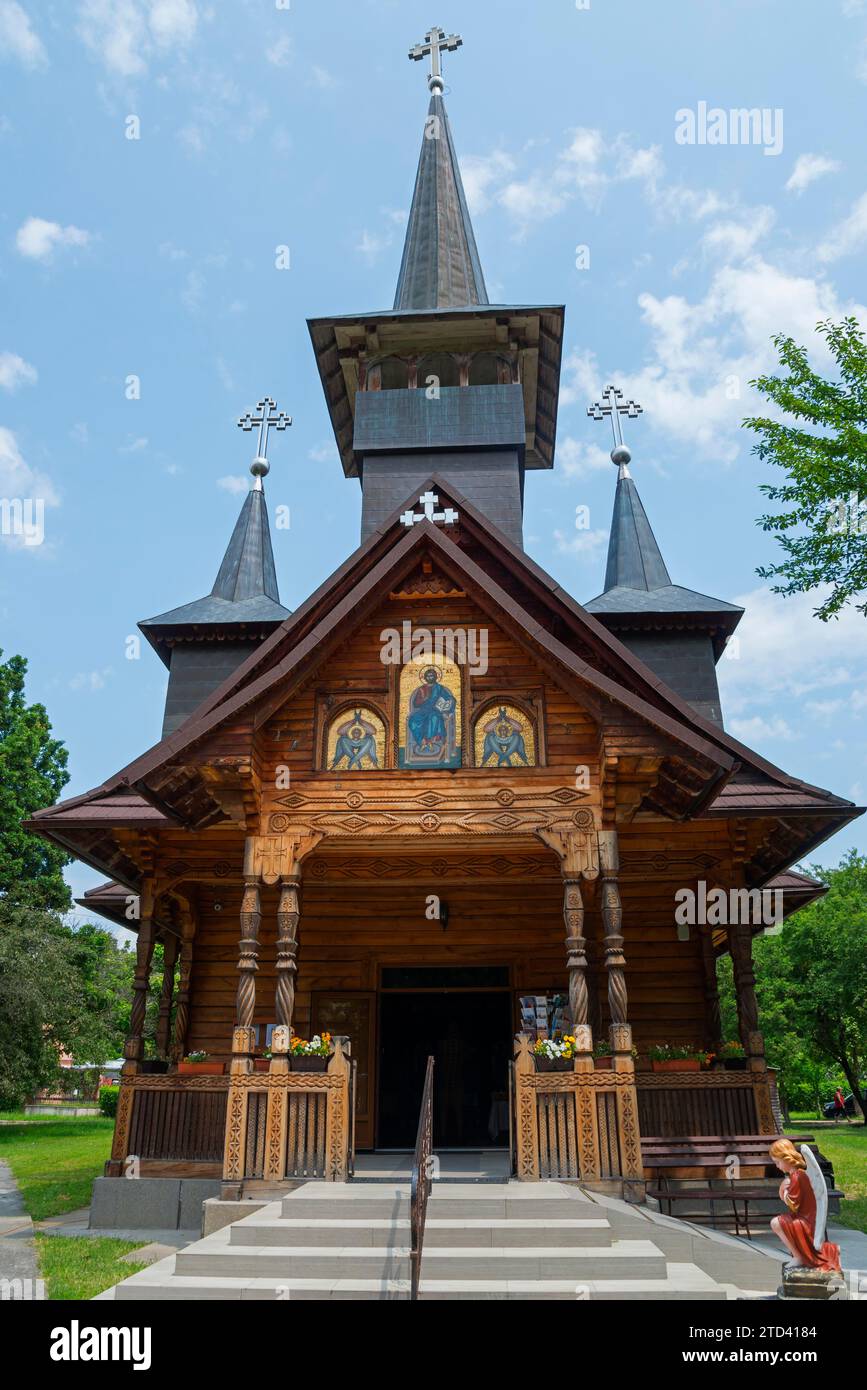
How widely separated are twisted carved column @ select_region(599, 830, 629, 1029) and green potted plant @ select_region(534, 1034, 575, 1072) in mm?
532

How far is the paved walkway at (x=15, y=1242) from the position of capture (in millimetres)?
8672

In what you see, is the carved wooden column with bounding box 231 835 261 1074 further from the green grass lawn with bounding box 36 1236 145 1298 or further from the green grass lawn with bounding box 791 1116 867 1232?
the green grass lawn with bounding box 791 1116 867 1232

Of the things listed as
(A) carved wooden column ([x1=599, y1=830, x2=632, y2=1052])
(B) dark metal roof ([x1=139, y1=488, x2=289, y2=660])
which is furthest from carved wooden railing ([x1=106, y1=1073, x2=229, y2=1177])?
(B) dark metal roof ([x1=139, y1=488, x2=289, y2=660])

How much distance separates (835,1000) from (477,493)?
24248mm

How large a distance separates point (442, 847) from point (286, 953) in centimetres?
217

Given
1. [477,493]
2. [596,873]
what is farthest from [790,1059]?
[596,873]

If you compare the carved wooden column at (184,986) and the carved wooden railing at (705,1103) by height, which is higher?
the carved wooden column at (184,986)

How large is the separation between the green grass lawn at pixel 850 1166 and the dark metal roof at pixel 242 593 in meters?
12.5

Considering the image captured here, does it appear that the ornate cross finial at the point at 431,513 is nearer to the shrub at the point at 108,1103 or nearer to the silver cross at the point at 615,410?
the silver cross at the point at 615,410

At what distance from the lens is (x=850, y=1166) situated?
19.2 metres

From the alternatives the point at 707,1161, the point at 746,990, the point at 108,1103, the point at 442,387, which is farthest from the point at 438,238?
the point at 108,1103

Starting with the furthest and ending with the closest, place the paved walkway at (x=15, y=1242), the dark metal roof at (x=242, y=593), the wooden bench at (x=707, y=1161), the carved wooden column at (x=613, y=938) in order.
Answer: the dark metal roof at (x=242, y=593) < the wooden bench at (x=707, y=1161) < the carved wooden column at (x=613, y=938) < the paved walkway at (x=15, y=1242)

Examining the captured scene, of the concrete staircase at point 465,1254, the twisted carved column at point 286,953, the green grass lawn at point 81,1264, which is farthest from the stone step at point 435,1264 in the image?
the twisted carved column at point 286,953

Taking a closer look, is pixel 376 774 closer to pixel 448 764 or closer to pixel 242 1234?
pixel 448 764
